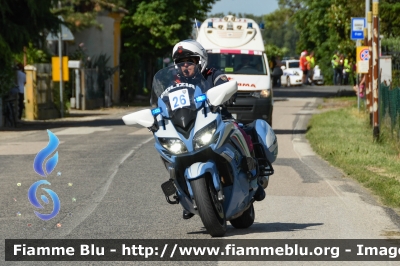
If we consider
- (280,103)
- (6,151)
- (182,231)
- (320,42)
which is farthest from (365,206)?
(320,42)

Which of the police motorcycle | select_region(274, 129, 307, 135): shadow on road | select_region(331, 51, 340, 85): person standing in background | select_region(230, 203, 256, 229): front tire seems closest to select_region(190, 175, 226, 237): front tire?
the police motorcycle

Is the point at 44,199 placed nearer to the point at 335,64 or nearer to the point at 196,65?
the point at 196,65

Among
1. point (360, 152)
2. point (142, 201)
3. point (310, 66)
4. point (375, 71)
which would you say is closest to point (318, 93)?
point (310, 66)

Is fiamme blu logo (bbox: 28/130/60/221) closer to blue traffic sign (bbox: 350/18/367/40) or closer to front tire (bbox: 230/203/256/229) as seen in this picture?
front tire (bbox: 230/203/256/229)

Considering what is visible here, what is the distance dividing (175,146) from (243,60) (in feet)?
50.1

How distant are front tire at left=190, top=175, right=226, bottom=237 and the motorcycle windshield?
48 cm

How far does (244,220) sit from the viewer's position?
29.9 feet

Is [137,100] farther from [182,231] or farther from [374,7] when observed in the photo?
[182,231]

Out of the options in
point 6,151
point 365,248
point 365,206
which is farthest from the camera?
point 6,151

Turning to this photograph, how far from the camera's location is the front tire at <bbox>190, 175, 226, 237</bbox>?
8.02 metres

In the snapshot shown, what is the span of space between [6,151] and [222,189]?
10717mm

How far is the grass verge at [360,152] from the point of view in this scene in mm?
12602

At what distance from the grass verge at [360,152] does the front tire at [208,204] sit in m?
2.93

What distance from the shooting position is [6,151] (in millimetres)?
18312
